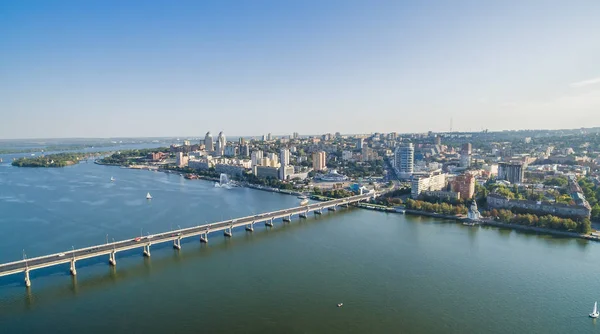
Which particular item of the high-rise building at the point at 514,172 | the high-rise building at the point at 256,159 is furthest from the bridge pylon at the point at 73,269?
the high-rise building at the point at 256,159

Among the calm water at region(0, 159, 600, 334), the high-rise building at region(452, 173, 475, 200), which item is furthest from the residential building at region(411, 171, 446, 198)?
the calm water at region(0, 159, 600, 334)

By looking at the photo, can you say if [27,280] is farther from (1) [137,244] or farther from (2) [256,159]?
(2) [256,159]

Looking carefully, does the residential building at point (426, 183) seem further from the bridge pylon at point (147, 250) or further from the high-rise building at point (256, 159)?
the high-rise building at point (256, 159)

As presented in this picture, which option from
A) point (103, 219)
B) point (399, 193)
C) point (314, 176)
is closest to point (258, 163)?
point (314, 176)

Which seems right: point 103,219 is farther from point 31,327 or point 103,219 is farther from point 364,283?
point 364,283

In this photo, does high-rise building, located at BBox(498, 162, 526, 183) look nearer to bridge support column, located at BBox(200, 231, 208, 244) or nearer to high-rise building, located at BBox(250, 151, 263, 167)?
high-rise building, located at BBox(250, 151, 263, 167)
